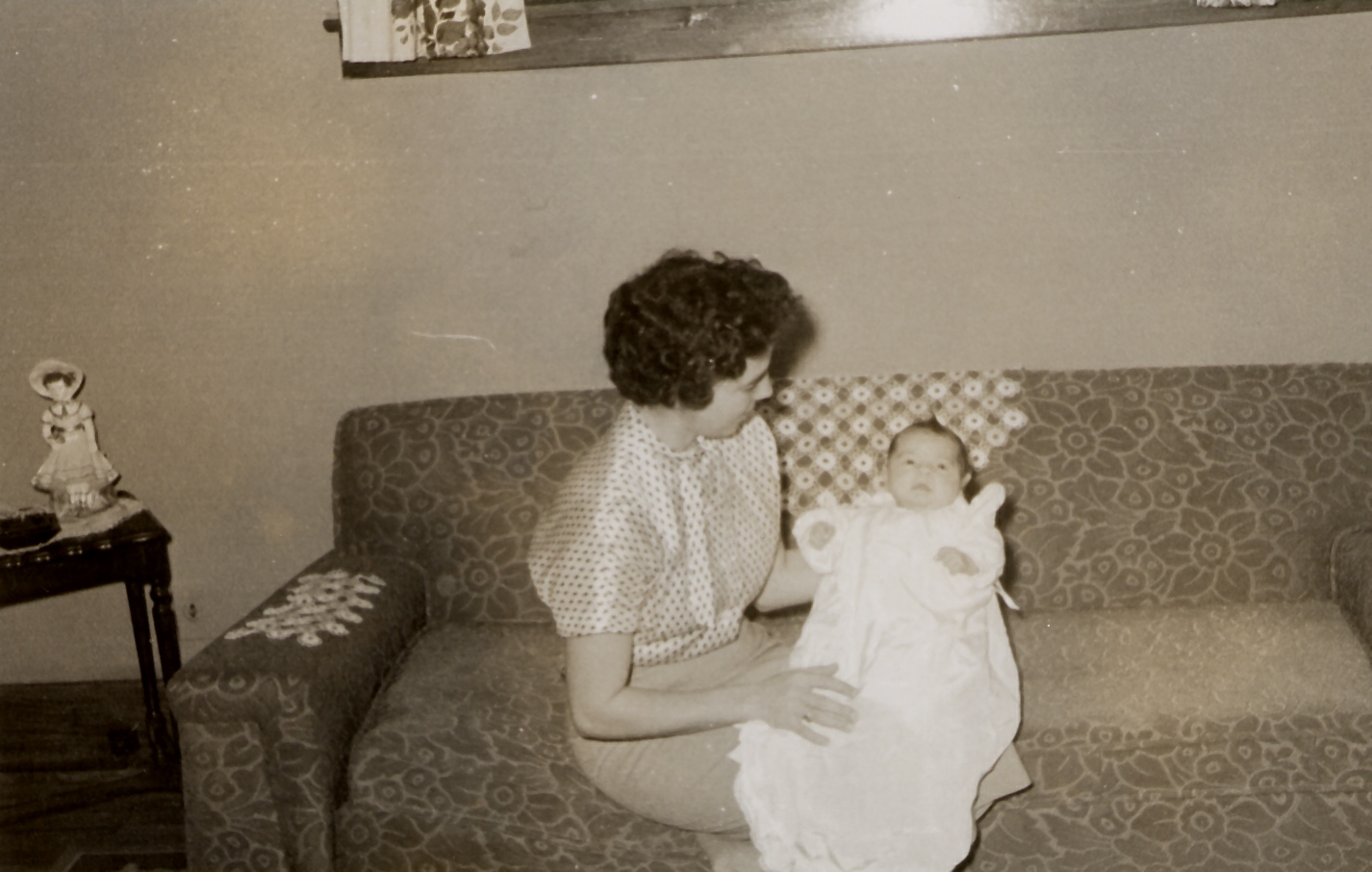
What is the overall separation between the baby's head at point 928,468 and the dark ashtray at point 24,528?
1.80 metres

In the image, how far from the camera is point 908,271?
2.63 m

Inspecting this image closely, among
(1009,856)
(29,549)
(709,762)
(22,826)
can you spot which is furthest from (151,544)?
(1009,856)

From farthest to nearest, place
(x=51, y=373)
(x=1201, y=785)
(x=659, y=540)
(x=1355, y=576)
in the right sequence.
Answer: (x=51, y=373) < (x=1355, y=576) < (x=1201, y=785) < (x=659, y=540)

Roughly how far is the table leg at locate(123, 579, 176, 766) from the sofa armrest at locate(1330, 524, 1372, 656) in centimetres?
249

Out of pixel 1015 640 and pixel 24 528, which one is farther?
pixel 24 528

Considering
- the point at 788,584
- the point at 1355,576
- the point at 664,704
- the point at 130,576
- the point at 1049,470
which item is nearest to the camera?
the point at 664,704

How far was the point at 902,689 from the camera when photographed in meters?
1.58

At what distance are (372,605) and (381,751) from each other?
0.36 meters

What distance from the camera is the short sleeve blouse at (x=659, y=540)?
5.07 feet

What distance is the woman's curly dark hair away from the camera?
60.9 inches

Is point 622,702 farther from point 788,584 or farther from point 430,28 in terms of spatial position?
point 430,28

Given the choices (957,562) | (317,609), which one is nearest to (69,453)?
(317,609)

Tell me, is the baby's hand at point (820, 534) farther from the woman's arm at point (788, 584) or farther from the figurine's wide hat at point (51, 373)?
the figurine's wide hat at point (51, 373)

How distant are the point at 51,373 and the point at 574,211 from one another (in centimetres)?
140
